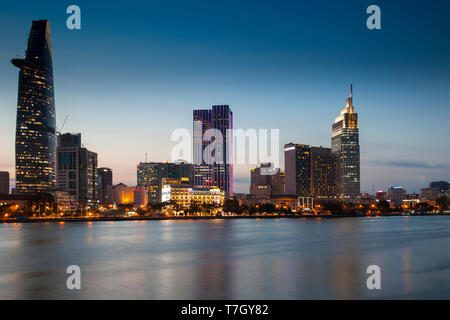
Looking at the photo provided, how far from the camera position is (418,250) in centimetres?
5731
